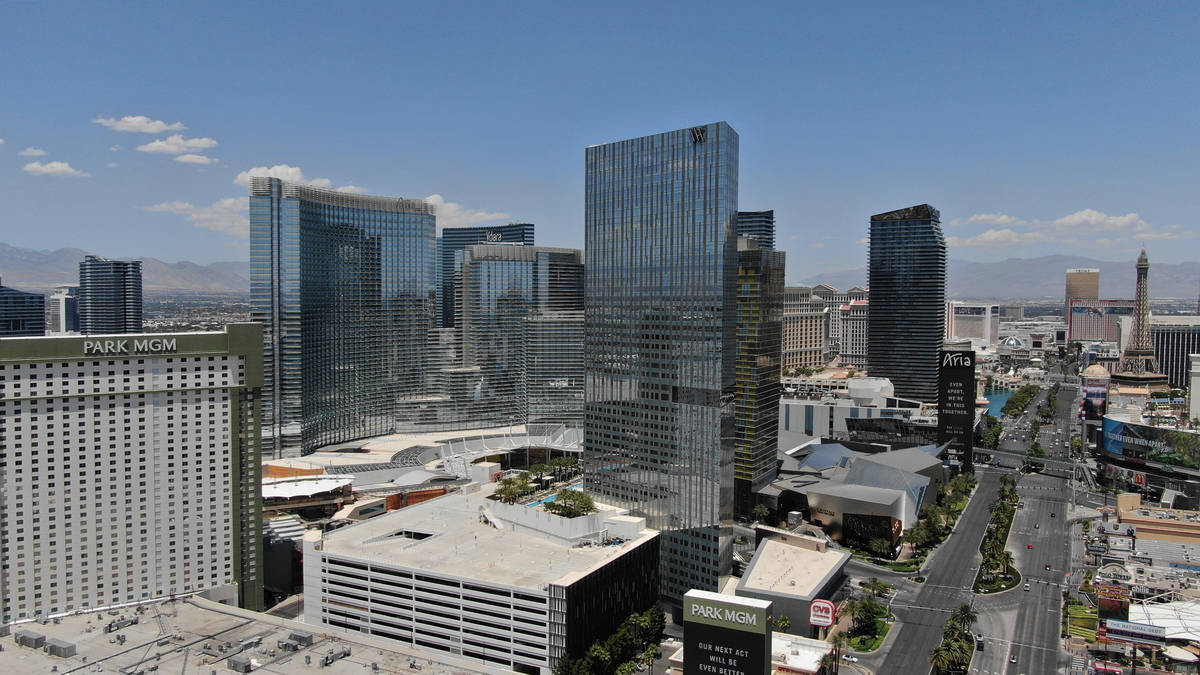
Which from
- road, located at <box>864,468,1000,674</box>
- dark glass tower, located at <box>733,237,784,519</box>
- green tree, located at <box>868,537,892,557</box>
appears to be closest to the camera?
road, located at <box>864,468,1000,674</box>

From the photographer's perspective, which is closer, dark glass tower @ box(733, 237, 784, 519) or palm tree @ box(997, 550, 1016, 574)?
palm tree @ box(997, 550, 1016, 574)

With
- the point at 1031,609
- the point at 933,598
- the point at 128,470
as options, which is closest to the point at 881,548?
the point at 933,598

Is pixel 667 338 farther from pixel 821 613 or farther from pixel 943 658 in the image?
pixel 943 658

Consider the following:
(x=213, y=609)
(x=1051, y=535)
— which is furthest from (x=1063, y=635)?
(x=213, y=609)

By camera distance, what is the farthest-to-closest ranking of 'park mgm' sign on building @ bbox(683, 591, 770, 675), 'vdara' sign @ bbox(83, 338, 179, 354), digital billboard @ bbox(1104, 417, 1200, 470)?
1. digital billboard @ bbox(1104, 417, 1200, 470)
2. 'vdara' sign @ bbox(83, 338, 179, 354)
3. 'park mgm' sign on building @ bbox(683, 591, 770, 675)

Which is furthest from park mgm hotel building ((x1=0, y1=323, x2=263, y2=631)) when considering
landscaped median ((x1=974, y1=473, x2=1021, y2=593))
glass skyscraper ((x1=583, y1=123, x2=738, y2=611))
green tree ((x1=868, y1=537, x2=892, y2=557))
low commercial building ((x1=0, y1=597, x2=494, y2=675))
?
landscaped median ((x1=974, y1=473, x2=1021, y2=593))

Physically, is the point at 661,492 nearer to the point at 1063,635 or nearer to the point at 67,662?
Result: the point at 1063,635

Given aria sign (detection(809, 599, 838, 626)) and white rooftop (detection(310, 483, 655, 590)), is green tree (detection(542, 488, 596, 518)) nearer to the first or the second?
white rooftop (detection(310, 483, 655, 590))

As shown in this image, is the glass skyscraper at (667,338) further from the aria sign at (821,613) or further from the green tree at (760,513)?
the green tree at (760,513)
